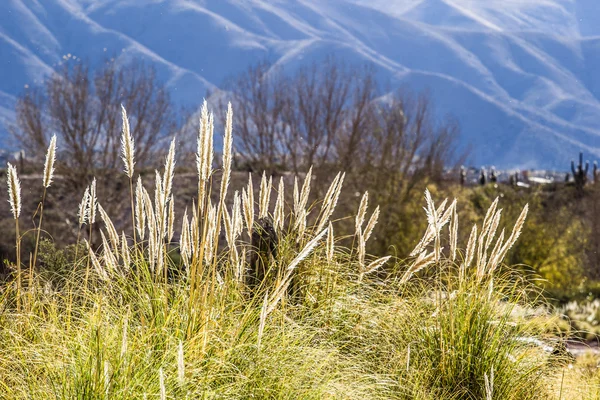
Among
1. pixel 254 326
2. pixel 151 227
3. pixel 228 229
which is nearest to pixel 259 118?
pixel 228 229

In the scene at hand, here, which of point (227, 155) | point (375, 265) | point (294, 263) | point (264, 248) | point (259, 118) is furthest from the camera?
point (259, 118)

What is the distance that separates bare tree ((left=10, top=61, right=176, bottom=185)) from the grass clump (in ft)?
70.6

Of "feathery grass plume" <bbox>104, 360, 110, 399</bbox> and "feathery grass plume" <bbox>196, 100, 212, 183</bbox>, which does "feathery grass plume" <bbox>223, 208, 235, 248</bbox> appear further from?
"feathery grass plume" <bbox>104, 360, 110, 399</bbox>

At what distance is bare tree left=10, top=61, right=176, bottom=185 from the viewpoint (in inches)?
1031

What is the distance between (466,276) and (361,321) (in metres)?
0.69

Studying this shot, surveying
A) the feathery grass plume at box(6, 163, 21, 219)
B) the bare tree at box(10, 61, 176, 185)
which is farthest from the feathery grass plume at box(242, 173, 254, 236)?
the bare tree at box(10, 61, 176, 185)

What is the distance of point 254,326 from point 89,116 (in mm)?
24520

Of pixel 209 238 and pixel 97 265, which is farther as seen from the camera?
pixel 97 265

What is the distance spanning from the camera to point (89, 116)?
27094 millimetres

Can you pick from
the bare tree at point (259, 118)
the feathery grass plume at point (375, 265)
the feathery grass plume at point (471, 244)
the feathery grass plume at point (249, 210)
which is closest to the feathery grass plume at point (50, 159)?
the feathery grass plume at point (249, 210)

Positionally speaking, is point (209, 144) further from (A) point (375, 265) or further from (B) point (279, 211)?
(A) point (375, 265)

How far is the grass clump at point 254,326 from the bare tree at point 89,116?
21.5 m

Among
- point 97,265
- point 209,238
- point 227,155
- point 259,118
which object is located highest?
point 259,118

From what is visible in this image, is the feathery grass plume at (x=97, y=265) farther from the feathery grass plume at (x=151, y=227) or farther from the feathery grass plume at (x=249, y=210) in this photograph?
the feathery grass plume at (x=249, y=210)
